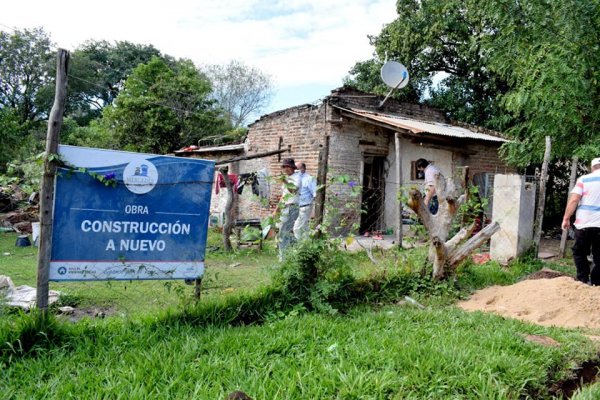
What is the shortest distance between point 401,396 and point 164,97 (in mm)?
18832

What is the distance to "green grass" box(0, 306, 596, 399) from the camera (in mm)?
2498

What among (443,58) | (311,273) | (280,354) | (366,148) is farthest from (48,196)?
(443,58)

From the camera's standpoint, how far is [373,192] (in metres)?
10.6

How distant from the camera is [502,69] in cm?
800

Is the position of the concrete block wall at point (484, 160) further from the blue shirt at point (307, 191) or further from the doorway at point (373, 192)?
the blue shirt at point (307, 191)

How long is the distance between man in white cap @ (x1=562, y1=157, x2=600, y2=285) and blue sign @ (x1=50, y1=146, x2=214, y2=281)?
448 cm

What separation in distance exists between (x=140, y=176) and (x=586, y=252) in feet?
17.2

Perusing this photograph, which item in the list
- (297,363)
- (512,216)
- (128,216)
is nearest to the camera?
(297,363)

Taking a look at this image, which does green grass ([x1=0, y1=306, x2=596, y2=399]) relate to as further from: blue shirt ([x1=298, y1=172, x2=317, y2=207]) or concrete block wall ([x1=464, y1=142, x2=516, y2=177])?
concrete block wall ([x1=464, y1=142, x2=516, y2=177])

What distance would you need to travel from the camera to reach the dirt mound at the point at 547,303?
4.17 metres

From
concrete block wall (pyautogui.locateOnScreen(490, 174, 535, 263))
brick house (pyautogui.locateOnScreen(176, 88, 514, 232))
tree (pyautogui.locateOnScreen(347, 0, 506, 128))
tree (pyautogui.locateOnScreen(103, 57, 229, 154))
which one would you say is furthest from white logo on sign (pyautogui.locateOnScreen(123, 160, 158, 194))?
tree (pyautogui.locateOnScreen(103, 57, 229, 154))

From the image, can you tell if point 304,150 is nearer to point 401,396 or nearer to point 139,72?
point 401,396

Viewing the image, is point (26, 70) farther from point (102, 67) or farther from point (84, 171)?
point (84, 171)

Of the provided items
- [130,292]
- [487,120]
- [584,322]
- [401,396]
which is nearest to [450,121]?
[487,120]
